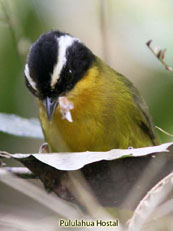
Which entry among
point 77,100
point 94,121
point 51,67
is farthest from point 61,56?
point 94,121

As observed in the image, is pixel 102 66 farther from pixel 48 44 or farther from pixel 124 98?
pixel 48 44

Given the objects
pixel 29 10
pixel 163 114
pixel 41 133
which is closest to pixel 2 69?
pixel 29 10

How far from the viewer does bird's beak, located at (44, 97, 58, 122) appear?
330 cm

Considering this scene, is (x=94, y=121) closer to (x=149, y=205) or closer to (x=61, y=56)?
(x=61, y=56)

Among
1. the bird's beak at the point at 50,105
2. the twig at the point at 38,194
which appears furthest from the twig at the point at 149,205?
the bird's beak at the point at 50,105

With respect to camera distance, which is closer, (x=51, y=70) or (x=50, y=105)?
(x=51, y=70)

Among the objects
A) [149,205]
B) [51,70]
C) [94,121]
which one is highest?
[51,70]

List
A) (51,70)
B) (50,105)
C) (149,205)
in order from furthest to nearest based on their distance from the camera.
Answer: (50,105)
(51,70)
(149,205)

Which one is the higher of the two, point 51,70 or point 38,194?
point 51,70

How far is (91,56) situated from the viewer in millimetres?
3826

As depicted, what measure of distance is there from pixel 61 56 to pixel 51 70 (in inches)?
7.4

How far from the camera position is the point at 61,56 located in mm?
3338

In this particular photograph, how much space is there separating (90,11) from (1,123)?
80.3 inches

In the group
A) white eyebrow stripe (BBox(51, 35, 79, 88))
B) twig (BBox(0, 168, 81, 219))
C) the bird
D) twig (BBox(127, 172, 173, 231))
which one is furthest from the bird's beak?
twig (BBox(127, 172, 173, 231))
